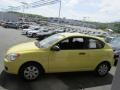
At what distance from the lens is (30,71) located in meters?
6.86

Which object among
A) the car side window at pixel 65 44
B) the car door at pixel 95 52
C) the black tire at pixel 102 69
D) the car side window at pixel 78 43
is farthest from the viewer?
the black tire at pixel 102 69

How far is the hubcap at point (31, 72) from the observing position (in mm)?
6847

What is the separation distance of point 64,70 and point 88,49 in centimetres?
108

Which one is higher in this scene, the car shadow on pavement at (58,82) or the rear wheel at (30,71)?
the rear wheel at (30,71)

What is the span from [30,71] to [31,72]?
0.15ft

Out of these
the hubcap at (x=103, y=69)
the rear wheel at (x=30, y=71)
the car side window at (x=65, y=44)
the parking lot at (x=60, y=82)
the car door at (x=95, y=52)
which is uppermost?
the car side window at (x=65, y=44)

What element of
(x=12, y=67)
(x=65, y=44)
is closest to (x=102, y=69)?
(x=65, y=44)

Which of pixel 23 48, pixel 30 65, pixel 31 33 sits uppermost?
pixel 23 48

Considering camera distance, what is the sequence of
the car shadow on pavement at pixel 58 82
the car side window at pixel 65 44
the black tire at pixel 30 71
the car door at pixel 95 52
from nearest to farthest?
the car shadow on pavement at pixel 58 82
the black tire at pixel 30 71
the car side window at pixel 65 44
the car door at pixel 95 52

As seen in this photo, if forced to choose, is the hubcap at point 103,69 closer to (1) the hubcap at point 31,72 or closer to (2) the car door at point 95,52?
(2) the car door at point 95,52

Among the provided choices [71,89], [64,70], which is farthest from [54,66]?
[71,89]

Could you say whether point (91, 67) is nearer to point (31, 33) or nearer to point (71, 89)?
point (71, 89)

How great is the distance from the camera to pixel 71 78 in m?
7.65

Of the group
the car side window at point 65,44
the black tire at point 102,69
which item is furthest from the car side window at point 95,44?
the car side window at point 65,44
